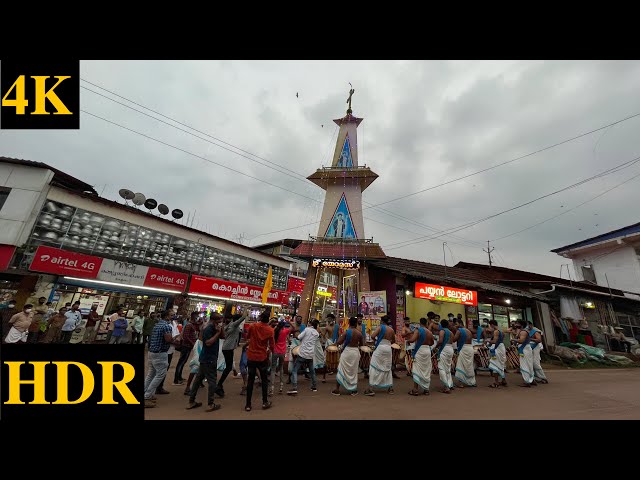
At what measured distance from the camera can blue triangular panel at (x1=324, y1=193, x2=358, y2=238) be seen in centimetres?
1700

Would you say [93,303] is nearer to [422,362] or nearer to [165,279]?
[165,279]

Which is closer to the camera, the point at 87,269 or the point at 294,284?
the point at 87,269

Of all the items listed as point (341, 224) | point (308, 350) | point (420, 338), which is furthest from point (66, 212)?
point (420, 338)

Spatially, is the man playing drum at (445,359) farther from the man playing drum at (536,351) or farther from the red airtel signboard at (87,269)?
the red airtel signboard at (87,269)

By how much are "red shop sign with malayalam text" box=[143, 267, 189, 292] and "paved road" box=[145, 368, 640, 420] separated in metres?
9.55

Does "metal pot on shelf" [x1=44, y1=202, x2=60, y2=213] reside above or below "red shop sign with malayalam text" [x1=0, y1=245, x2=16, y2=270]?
above

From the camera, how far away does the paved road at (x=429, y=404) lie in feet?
17.6

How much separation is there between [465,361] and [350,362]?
405 centimetres

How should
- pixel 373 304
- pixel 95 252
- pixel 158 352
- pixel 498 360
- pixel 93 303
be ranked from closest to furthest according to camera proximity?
pixel 158 352 < pixel 498 360 < pixel 373 304 < pixel 93 303 < pixel 95 252

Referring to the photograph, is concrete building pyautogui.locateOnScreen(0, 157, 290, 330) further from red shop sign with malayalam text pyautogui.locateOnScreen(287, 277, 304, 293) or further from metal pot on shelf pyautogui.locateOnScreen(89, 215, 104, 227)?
red shop sign with malayalam text pyautogui.locateOnScreen(287, 277, 304, 293)

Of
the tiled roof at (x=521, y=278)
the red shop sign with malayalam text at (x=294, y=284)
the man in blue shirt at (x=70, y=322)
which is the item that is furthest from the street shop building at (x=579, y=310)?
the man in blue shirt at (x=70, y=322)

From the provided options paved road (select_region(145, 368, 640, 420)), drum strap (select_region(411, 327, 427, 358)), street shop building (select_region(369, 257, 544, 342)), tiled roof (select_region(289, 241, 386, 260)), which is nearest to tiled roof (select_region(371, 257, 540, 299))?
street shop building (select_region(369, 257, 544, 342))

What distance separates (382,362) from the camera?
24.2 feet
